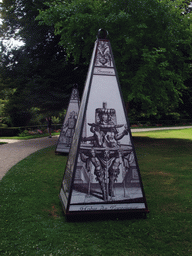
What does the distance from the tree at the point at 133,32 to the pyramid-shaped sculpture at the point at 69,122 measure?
3.62 m

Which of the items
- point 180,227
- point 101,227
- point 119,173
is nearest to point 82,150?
point 119,173

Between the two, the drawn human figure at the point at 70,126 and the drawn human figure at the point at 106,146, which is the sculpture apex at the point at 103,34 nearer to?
the drawn human figure at the point at 106,146

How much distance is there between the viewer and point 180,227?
14.9 ft

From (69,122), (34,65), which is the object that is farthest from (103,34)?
(34,65)

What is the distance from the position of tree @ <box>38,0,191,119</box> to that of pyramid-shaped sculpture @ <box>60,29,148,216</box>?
9.51 metres

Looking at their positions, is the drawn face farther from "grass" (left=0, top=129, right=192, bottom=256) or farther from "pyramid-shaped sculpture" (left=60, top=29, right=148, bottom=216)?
"grass" (left=0, top=129, right=192, bottom=256)

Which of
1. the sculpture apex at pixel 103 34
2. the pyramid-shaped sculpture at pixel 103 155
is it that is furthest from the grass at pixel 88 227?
the sculpture apex at pixel 103 34

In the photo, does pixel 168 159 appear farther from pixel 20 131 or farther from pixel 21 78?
pixel 20 131

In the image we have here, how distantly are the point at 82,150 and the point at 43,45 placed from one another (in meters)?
19.1

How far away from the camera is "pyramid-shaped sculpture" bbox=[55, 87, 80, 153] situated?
1248 cm

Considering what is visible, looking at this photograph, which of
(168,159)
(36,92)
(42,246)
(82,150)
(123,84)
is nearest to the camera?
(42,246)

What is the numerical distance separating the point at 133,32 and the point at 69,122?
6757 mm

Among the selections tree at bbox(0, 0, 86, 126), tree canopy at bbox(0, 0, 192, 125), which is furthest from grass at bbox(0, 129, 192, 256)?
tree at bbox(0, 0, 86, 126)

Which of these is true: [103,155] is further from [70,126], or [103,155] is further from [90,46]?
[90,46]
